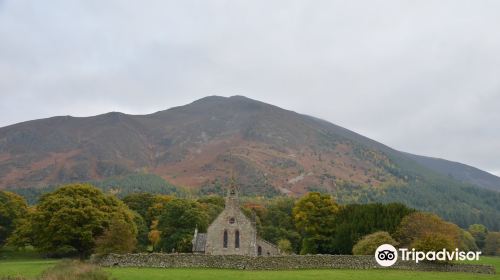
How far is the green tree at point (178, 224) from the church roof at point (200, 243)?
234 inches

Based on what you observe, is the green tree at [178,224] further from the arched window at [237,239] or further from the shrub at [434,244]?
the shrub at [434,244]

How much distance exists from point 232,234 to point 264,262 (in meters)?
14.1

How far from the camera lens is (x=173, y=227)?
64.8 meters

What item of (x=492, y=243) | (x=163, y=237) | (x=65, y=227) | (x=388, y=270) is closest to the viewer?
(x=388, y=270)

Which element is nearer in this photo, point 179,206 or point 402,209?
point 402,209

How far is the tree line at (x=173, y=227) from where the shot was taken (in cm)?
4778

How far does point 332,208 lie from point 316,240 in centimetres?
481

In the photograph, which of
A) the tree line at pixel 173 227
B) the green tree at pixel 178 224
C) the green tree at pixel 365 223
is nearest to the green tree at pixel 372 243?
the tree line at pixel 173 227

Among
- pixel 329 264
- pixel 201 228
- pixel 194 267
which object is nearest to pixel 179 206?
pixel 201 228

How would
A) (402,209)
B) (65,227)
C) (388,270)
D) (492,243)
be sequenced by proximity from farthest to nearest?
(492,243) < (402,209) < (65,227) < (388,270)

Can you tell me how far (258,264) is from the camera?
131 feet

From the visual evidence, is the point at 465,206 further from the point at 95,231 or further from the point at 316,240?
the point at 95,231

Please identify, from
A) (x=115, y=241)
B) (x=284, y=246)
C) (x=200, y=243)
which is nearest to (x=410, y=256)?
(x=200, y=243)

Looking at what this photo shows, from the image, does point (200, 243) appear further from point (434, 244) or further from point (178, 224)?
point (434, 244)
